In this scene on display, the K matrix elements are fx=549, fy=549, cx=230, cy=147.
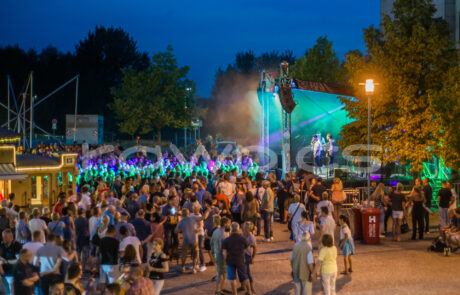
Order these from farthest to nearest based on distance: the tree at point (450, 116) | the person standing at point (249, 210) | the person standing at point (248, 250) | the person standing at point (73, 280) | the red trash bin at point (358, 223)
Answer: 1. the tree at point (450, 116)
2. the red trash bin at point (358, 223)
3. the person standing at point (249, 210)
4. the person standing at point (248, 250)
5. the person standing at point (73, 280)

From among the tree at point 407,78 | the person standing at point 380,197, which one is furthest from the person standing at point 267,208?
the tree at point 407,78

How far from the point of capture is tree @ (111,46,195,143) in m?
49.8

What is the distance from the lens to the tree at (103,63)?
57.0 metres

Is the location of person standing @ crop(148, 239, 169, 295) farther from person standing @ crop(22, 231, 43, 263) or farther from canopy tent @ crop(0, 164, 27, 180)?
canopy tent @ crop(0, 164, 27, 180)

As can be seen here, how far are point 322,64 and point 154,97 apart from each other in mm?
15836

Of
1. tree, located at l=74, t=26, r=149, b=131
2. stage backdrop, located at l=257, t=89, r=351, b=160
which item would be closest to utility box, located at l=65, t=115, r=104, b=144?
tree, located at l=74, t=26, r=149, b=131

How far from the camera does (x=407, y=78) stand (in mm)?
21109

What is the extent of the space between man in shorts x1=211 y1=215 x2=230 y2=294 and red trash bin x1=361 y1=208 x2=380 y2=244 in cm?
540

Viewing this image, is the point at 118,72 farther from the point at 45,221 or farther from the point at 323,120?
the point at 45,221

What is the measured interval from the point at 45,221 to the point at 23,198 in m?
6.76

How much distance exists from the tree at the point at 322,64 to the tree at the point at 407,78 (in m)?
21.8

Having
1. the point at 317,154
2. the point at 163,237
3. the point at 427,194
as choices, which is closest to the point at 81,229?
the point at 163,237

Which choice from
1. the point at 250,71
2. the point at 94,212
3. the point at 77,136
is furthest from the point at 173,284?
the point at 250,71

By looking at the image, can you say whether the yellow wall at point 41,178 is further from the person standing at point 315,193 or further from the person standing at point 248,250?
the person standing at point 248,250
